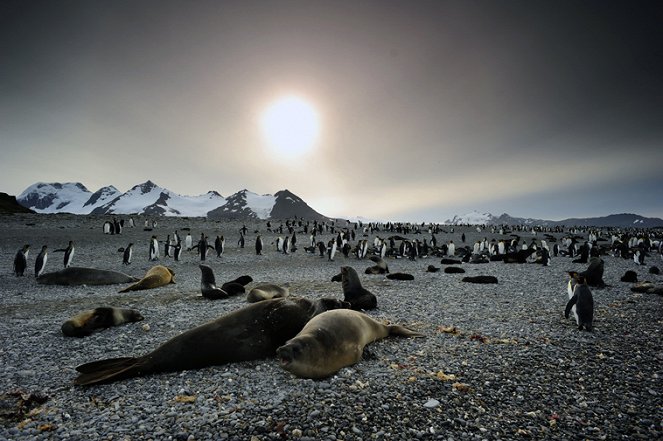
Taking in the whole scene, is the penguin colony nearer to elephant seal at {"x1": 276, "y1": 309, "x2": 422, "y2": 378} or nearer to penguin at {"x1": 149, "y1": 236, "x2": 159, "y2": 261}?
penguin at {"x1": 149, "y1": 236, "x2": 159, "y2": 261}

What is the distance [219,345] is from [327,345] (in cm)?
157

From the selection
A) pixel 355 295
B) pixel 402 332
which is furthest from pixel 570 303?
pixel 355 295

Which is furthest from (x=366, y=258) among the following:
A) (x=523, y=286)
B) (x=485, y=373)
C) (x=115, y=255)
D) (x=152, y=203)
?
(x=152, y=203)

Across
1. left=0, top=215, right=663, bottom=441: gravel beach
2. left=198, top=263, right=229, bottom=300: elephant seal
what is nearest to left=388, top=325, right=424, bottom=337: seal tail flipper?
left=0, top=215, right=663, bottom=441: gravel beach

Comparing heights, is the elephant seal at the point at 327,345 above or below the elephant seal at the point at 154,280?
above

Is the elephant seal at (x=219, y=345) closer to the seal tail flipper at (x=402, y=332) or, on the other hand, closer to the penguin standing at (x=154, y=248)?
the seal tail flipper at (x=402, y=332)

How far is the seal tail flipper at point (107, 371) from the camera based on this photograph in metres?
4.36

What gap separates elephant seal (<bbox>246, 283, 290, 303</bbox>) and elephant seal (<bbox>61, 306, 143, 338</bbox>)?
8.25ft

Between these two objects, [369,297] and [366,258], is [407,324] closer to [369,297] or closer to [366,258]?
[369,297]

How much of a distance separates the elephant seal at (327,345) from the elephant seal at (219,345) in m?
0.58

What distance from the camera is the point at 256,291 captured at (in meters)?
8.97

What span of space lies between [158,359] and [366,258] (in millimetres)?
A: 24120

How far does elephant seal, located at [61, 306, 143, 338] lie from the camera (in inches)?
257

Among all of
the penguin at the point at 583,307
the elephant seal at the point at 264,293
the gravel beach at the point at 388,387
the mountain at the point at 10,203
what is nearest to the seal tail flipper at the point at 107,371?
the gravel beach at the point at 388,387
